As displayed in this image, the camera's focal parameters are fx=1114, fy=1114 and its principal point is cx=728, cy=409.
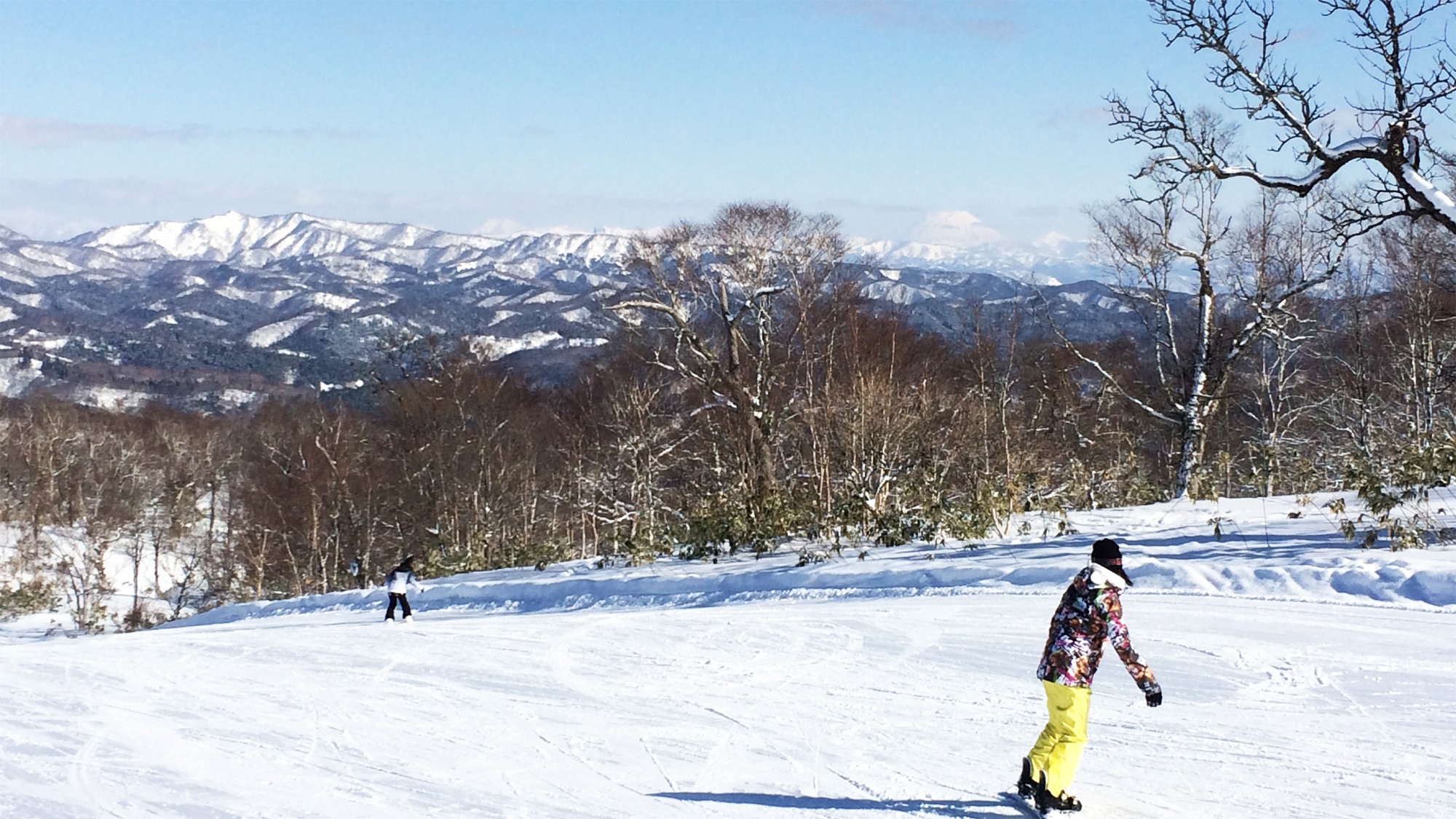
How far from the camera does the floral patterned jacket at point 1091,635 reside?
5.98m

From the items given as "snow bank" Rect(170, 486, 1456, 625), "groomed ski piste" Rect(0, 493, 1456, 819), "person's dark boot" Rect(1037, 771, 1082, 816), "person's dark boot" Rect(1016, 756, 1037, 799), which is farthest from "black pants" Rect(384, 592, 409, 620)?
"person's dark boot" Rect(1037, 771, 1082, 816)

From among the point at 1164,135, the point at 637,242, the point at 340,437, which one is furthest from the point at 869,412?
the point at 340,437

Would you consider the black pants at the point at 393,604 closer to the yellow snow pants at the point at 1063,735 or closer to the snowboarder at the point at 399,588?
the snowboarder at the point at 399,588

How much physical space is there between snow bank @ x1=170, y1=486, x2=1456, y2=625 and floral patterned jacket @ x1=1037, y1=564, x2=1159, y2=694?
7216 millimetres

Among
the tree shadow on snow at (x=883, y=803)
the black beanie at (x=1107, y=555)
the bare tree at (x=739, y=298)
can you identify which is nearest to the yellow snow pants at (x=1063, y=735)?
the tree shadow on snow at (x=883, y=803)

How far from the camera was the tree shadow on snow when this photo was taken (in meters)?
6.42

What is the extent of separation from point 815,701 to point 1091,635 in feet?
12.3

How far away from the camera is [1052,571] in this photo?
14.0 metres

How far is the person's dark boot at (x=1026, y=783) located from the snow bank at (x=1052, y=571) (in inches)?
283

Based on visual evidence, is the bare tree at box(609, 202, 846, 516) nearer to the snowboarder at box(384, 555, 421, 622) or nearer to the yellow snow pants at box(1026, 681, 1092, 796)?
the snowboarder at box(384, 555, 421, 622)

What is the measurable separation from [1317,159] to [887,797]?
11092 mm

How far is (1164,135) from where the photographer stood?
1548 cm

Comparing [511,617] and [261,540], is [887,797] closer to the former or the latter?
[511,617]

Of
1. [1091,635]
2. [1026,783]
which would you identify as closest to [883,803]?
[1026,783]
